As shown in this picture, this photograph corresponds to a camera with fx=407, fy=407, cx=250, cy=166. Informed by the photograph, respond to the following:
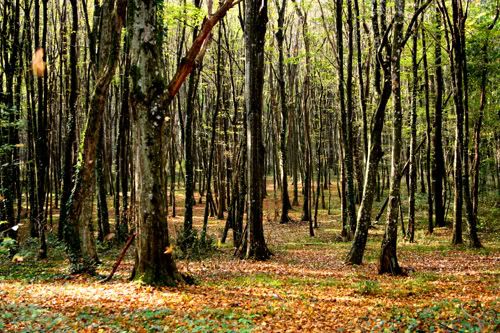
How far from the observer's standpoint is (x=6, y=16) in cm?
1692

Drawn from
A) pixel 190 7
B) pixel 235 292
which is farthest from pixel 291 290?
pixel 190 7

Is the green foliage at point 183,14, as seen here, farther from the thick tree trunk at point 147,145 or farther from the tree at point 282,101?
the thick tree trunk at point 147,145

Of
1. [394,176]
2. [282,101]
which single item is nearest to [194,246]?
[394,176]

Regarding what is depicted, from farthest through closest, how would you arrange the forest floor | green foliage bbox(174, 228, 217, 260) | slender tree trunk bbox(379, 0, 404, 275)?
green foliage bbox(174, 228, 217, 260) < slender tree trunk bbox(379, 0, 404, 275) < the forest floor

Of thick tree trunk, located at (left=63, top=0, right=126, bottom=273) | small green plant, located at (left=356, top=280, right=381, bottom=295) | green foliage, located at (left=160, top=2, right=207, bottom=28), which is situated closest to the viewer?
small green plant, located at (left=356, top=280, right=381, bottom=295)

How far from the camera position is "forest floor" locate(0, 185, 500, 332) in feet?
21.2

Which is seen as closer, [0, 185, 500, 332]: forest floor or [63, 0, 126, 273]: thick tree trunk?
[0, 185, 500, 332]: forest floor

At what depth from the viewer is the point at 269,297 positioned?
871 cm

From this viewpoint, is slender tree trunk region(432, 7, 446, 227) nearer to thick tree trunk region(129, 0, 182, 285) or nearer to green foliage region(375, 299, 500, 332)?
green foliage region(375, 299, 500, 332)

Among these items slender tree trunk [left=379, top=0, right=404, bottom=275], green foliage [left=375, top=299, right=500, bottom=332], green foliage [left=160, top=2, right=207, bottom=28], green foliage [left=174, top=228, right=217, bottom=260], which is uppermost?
green foliage [left=160, top=2, right=207, bottom=28]

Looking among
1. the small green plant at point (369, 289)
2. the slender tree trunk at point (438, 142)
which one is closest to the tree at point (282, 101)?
the slender tree trunk at point (438, 142)

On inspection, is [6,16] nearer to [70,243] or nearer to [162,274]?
[70,243]

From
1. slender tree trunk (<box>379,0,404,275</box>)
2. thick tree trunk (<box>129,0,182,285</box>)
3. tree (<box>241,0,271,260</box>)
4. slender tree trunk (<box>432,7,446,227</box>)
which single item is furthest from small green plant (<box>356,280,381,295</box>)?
slender tree trunk (<box>432,7,446,227</box>)

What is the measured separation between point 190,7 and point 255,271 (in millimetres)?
10316
